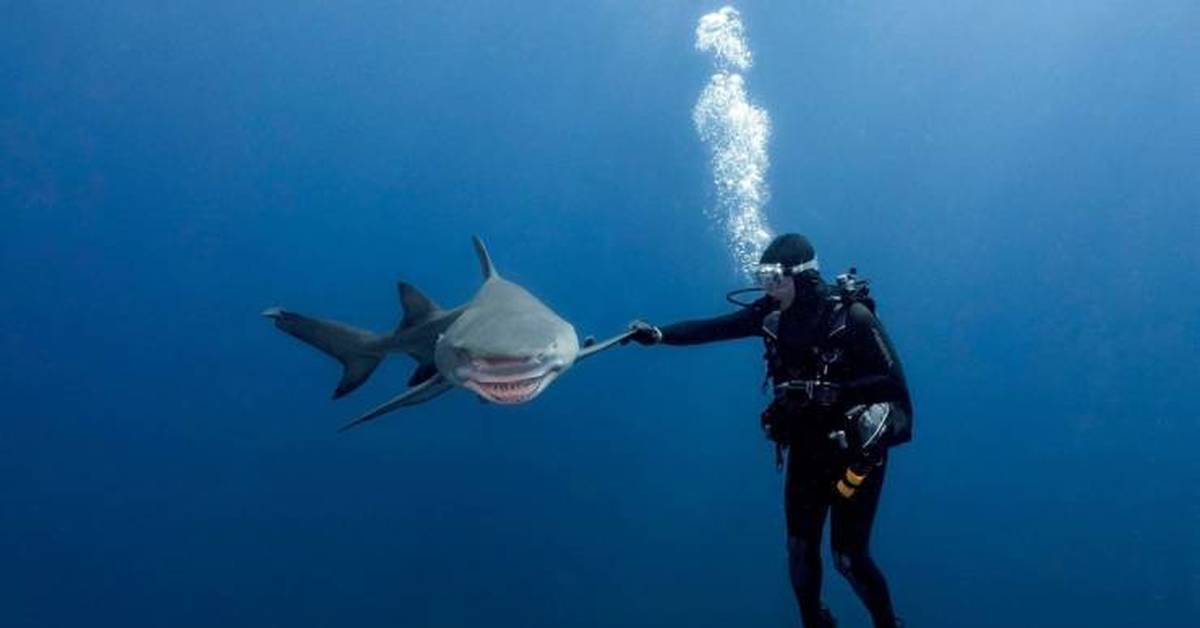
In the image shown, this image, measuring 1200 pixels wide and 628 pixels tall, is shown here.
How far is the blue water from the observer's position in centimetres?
2017

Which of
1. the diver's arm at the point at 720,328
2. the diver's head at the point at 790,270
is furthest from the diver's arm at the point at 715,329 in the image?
the diver's head at the point at 790,270

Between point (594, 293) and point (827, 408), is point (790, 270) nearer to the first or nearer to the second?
point (827, 408)

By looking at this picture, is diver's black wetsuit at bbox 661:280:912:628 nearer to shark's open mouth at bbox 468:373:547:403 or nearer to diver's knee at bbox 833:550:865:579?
diver's knee at bbox 833:550:865:579

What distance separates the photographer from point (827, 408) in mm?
5703

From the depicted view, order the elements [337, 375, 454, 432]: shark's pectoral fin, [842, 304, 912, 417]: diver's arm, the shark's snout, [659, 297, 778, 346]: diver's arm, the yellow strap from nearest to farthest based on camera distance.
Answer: the shark's snout < [337, 375, 454, 432]: shark's pectoral fin < [842, 304, 912, 417]: diver's arm < the yellow strap < [659, 297, 778, 346]: diver's arm

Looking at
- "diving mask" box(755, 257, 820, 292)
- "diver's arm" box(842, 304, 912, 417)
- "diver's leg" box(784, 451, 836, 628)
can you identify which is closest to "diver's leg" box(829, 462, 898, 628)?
"diver's leg" box(784, 451, 836, 628)

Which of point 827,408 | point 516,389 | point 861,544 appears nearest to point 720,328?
point 827,408

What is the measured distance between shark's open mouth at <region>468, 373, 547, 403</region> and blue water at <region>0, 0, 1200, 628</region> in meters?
14.1

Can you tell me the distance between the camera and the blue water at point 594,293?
66.2 ft

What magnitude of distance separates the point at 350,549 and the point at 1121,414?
26159 millimetres

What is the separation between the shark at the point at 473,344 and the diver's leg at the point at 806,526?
1.67 metres

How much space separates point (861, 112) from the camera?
98.0ft

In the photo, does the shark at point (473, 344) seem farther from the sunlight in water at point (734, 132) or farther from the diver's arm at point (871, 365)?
the sunlight in water at point (734, 132)

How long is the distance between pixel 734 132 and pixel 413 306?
55.9ft
